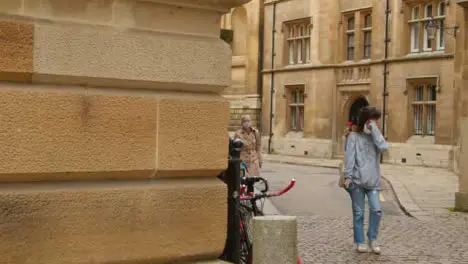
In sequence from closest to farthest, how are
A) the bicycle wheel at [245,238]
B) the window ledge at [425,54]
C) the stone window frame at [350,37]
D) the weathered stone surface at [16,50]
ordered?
the weathered stone surface at [16,50]
the bicycle wheel at [245,238]
the window ledge at [425,54]
the stone window frame at [350,37]

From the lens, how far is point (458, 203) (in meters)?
15.0

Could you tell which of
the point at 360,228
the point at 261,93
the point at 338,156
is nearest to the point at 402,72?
the point at 338,156

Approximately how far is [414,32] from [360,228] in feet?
78.0

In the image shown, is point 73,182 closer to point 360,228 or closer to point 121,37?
point 121,37

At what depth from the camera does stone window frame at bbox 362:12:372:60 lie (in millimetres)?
35803

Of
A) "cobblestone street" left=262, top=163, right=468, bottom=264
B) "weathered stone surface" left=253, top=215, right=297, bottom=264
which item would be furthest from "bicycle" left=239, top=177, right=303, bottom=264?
"cobblestone street" left=262, top=163, right=468, bottom=264

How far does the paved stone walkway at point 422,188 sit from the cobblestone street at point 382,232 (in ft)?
0.83

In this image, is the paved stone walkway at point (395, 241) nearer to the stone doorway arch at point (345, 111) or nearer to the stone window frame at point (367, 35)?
the stone window frame at point (367, 35)

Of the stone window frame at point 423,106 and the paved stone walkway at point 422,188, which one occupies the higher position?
the stone window frame at point 423,106

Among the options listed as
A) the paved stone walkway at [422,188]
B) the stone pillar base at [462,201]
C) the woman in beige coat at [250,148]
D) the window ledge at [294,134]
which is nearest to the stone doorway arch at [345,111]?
the window ledge at [294,134]

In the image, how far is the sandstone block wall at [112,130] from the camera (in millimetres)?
5227

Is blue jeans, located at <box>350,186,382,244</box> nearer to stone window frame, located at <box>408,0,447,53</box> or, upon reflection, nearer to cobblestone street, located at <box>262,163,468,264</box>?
cobblestone street, located at <box>262,163,468,264</box>

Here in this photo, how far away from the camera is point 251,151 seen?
14.2m

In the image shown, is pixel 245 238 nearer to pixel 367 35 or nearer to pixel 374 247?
pixel 374 247
